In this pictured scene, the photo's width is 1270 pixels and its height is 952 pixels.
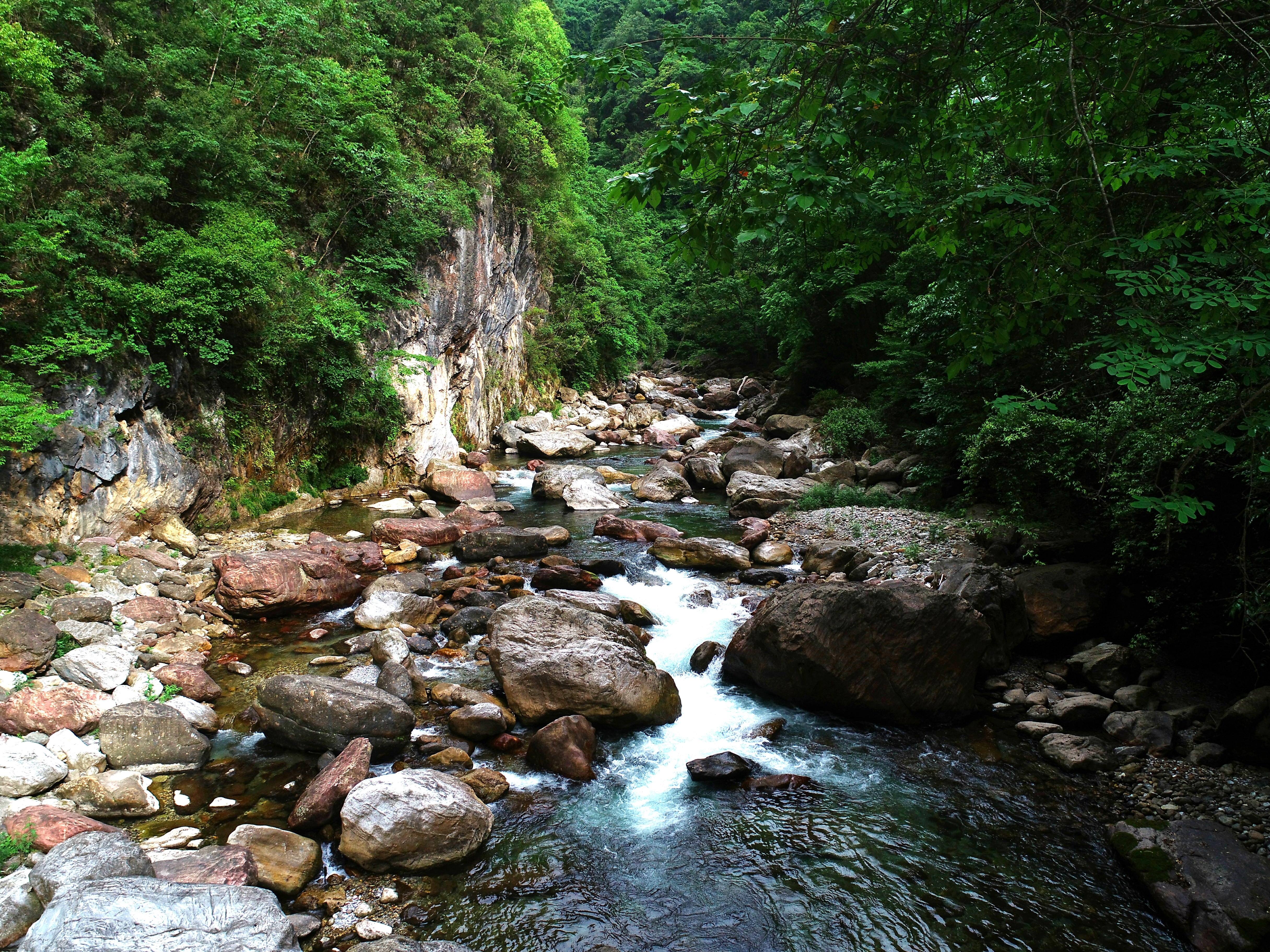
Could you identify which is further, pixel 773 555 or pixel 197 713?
pixel 773 555

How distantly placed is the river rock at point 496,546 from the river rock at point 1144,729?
331 inches

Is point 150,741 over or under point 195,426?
under

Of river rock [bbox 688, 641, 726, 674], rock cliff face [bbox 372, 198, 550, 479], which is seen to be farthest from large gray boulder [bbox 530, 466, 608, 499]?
river rock [bbox 688, 641, 726, 674]

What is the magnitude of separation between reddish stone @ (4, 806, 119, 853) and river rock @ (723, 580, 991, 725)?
19.2ft

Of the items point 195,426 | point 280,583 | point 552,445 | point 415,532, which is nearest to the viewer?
point 280,583

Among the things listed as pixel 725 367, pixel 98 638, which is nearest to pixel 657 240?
pixel 725 367

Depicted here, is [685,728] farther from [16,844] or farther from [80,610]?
[80,610]

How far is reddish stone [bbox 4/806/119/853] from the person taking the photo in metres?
4.23

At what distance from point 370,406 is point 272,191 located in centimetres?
449

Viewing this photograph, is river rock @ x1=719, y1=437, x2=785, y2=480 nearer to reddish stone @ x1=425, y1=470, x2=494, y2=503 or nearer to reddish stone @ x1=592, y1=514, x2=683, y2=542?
reddish stone @ x1=592, y1=514, x2=683, y2=542

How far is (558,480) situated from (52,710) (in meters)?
11.1

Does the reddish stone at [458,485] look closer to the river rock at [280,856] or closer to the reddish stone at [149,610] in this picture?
the reddish stone at [149,610]

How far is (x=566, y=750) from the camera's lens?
598 centimetres

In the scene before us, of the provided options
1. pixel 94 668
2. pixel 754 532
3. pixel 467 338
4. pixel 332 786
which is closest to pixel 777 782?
pixel 332 786
